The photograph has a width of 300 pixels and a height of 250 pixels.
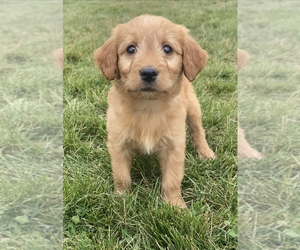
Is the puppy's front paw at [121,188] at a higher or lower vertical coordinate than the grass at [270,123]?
lower

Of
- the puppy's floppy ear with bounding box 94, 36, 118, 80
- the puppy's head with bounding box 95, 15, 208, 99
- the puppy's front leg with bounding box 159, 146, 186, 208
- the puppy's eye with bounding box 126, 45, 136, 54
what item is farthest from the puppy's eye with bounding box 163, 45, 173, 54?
the puppy's front leg with bounding box 159, 146, 186, 208

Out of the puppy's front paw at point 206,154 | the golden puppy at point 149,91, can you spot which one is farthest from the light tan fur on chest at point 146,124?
the puppy's front paw at point 206,154

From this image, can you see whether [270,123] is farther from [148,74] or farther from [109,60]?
[109,60]

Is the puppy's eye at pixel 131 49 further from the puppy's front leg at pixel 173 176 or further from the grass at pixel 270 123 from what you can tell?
the grass at pixel 270 123

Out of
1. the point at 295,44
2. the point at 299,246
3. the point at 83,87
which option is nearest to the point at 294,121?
the point at 295,44

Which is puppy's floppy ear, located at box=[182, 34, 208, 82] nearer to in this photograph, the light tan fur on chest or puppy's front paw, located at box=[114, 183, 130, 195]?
the light tan fur on chest

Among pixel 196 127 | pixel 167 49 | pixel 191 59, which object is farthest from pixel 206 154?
pixel 167 49
